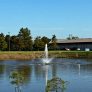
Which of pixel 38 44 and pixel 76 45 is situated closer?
pixel 38 44

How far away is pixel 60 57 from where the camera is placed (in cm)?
9731

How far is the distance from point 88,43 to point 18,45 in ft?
89.1

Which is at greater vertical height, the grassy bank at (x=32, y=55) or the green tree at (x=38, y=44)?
the green tree at (x=38, y=44)

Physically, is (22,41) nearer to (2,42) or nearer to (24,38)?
(24,38)

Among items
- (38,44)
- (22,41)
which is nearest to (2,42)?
(22,41)

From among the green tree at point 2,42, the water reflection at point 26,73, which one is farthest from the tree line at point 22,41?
the water reflection at point 26,73

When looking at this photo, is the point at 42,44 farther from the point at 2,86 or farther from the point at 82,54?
the point at 2,86

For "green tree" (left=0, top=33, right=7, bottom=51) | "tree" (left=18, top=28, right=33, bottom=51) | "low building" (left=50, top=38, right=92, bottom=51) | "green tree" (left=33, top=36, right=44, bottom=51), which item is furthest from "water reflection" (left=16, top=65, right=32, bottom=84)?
"low building" (left=50, top=38, right=92, bottom=51)

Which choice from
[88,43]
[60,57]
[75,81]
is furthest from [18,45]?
[75,81]

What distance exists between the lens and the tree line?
106150mm

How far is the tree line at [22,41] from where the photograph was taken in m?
106

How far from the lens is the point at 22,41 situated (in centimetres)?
10612

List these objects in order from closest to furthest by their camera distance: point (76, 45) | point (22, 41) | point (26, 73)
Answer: point (26, 73), point (22, 41), point (76, 45)

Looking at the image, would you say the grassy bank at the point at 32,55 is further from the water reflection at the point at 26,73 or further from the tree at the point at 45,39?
the water reflection at the point at 26,73
